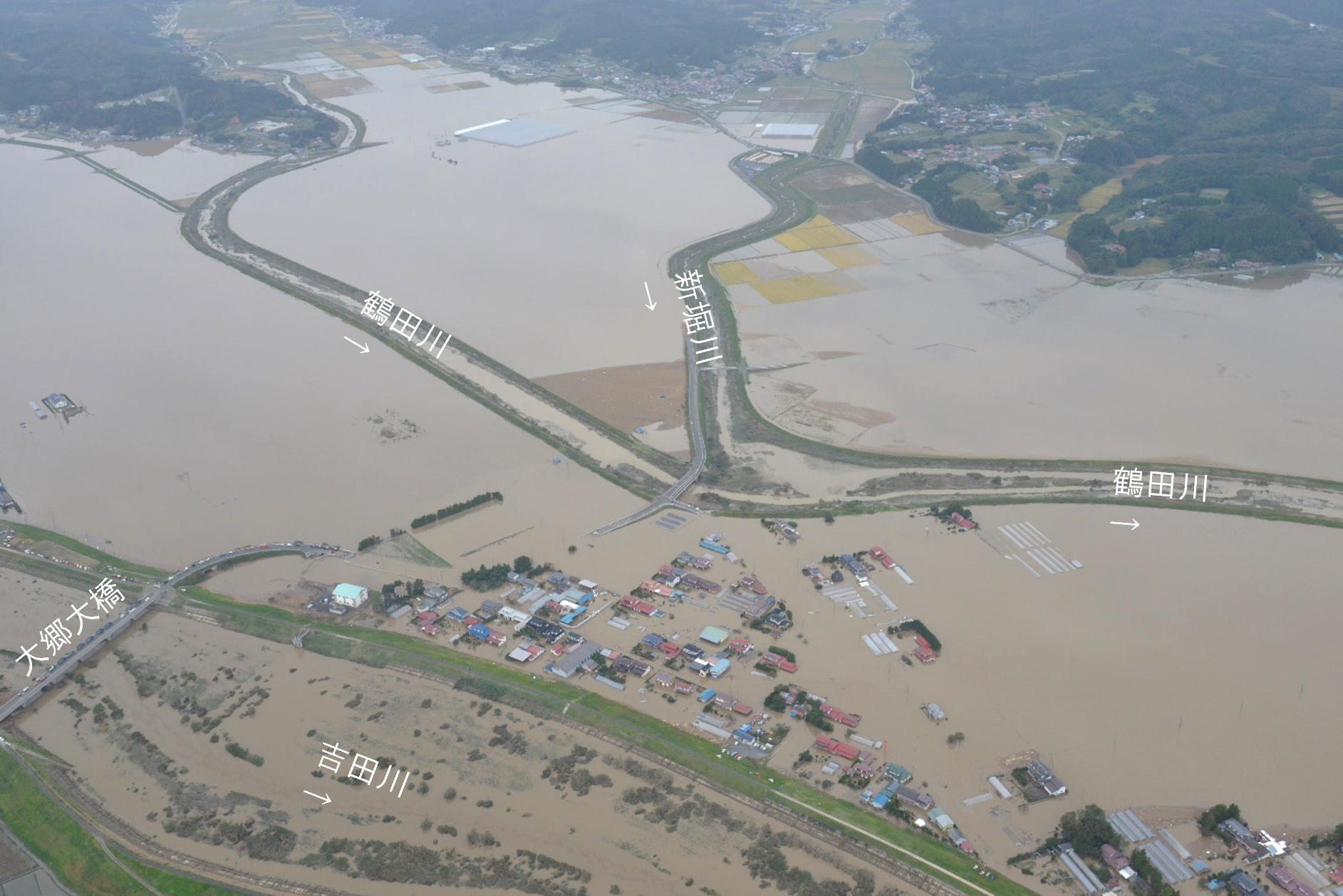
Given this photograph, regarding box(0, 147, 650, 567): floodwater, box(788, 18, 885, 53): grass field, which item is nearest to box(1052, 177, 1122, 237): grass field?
box(0, 147, 650, 567): floodwater

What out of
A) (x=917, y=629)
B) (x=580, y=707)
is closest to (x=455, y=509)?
(x=580, y=707)

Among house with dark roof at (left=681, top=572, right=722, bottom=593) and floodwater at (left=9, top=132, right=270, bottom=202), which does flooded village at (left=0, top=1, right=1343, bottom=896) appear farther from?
floodwater at (left=9, top=132, right=270, bottom=202)

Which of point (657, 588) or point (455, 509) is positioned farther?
point (455, 509)

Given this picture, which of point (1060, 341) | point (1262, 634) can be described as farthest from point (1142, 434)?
point (1262, 634)

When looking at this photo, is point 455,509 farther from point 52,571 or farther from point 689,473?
point 52,571

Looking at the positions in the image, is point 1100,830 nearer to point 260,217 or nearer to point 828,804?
point 828,804

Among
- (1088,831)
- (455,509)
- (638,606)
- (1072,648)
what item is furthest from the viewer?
(455,509)

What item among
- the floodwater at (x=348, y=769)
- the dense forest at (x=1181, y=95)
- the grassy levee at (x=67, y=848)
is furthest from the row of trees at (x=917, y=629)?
the dense forest at (x=1181, y=95)
